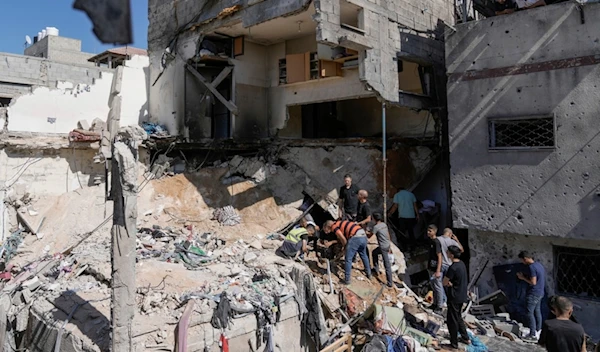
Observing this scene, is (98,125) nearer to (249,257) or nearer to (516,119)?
(249,257)

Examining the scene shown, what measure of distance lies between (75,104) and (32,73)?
7.13 meters

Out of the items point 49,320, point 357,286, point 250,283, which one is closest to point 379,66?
point 357,286

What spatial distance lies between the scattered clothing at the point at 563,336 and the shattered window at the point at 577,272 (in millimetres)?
4515

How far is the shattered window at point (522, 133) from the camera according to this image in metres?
8.16

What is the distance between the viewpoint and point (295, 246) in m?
8.48

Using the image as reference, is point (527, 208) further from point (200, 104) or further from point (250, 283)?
point (200, 104)

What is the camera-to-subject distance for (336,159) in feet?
36.6

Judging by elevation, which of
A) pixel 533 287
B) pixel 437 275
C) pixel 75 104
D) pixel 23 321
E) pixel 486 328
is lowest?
pixel 486 328

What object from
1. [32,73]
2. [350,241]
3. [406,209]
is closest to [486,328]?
[350,241]

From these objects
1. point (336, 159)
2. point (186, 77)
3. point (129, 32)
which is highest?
point (186, 77)

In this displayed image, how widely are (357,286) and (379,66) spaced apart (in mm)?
5086

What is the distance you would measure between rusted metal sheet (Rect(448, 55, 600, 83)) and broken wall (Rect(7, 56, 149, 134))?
9.49m

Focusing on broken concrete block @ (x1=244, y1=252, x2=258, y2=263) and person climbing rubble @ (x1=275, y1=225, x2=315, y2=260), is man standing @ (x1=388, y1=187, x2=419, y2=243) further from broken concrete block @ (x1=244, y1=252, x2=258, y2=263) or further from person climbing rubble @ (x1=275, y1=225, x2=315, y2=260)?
broken concrete block @ (x1=244, y1=252, x2=258, y2=263)

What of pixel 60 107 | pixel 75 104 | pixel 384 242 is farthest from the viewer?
pixel 75 104
